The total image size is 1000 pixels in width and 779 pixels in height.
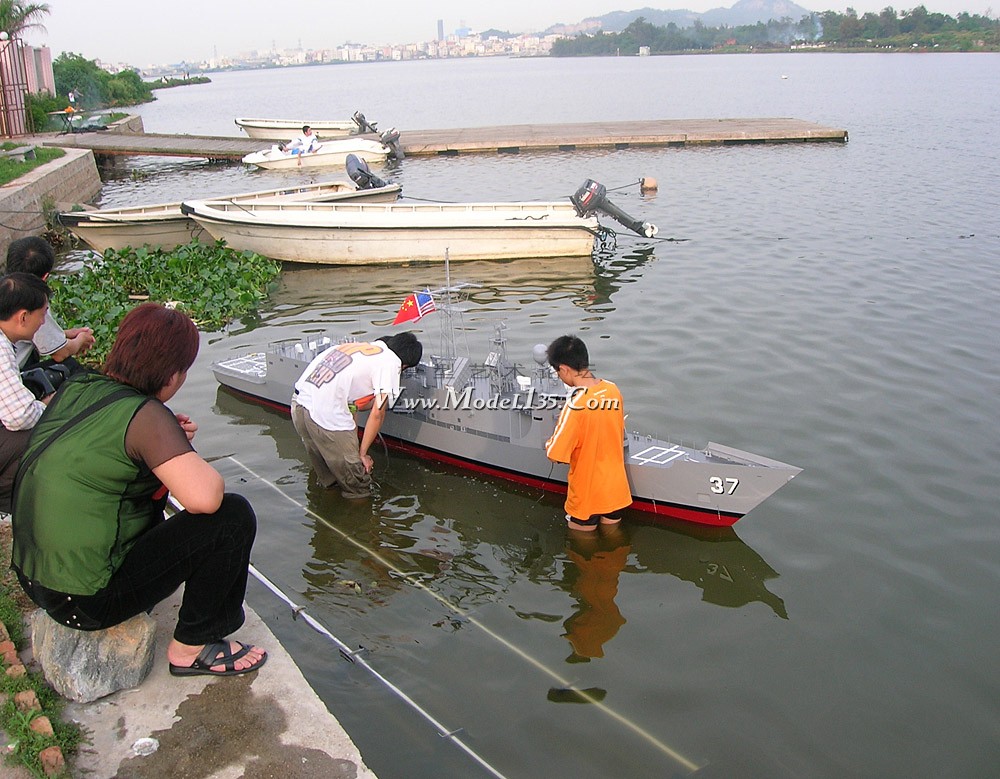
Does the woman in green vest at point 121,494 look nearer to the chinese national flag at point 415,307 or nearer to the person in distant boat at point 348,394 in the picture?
the person in distant boat at point 348,394

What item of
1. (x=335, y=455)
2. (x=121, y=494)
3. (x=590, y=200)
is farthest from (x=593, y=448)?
(x=590, y=200)

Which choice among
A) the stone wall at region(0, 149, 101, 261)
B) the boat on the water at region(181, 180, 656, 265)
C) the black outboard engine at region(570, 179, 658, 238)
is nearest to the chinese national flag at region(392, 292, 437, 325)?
the boat on the water at region(181, 180, 656, 265)

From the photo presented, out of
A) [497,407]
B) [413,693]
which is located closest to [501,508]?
[497,407]

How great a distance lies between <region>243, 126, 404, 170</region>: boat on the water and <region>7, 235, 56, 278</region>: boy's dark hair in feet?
92.8

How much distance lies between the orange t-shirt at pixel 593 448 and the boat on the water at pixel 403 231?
11.1m

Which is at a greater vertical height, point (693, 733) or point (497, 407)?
point (497, 407)

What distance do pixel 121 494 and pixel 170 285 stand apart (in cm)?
1340

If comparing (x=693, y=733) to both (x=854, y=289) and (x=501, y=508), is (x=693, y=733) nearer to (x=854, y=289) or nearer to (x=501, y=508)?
(x=501, y=508)

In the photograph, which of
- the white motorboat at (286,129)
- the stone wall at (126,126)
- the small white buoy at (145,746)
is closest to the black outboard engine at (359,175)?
the small white buoy at (145,746)

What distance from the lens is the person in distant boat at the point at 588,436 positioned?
23.7 ft

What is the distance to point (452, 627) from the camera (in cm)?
666

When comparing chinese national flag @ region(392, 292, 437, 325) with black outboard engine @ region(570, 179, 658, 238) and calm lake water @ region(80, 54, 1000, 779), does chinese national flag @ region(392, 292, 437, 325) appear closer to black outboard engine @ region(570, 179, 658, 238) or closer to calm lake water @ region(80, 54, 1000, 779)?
calm lake water @ region(80, 54, 1000, 779)

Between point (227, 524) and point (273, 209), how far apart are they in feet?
52.3

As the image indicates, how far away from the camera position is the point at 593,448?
24.3 ft
